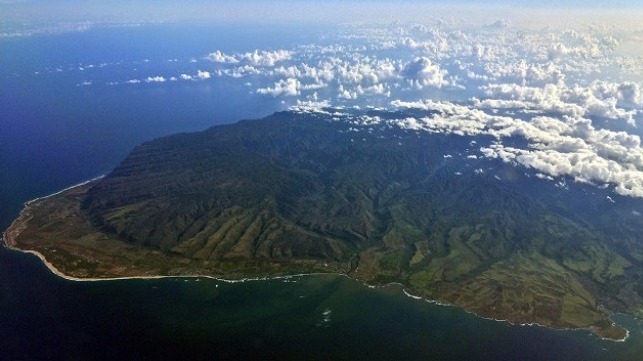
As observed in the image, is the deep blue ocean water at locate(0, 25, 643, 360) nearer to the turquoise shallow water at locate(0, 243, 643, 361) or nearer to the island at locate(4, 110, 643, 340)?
the turquoise shallow water at locate(0, 243, 643, 361)

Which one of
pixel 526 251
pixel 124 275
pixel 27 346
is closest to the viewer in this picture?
pixel 27 346

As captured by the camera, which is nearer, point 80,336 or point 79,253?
point 80,336

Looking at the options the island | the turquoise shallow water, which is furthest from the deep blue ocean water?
the island

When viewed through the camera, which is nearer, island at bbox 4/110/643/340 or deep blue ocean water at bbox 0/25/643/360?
deep blue ocean water at bbox 0/25/643/360

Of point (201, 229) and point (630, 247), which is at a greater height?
point (201, 229)

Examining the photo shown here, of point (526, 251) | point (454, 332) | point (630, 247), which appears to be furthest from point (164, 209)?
point (630, 247)

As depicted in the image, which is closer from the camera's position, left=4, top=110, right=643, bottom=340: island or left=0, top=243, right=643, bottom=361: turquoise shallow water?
left=0, top=243, right=643, bottom=361: turquoise shallow water

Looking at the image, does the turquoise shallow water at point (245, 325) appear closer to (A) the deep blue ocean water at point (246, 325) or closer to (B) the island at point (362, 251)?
(A) the deep blue ocean water at point (246, 325)

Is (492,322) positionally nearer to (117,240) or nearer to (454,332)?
(454,332)
